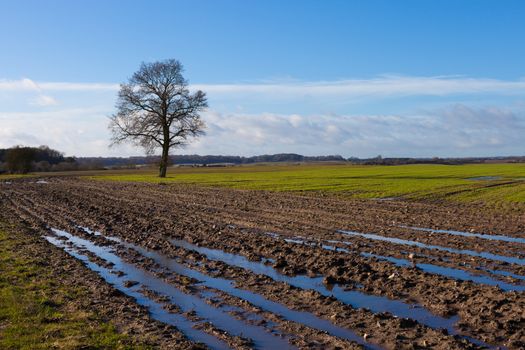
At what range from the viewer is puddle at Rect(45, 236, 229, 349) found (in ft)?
26.6

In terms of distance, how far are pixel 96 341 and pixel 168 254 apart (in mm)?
7159

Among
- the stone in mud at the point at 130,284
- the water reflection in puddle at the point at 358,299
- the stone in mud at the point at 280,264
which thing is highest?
the stone in mud at the point at 280,264

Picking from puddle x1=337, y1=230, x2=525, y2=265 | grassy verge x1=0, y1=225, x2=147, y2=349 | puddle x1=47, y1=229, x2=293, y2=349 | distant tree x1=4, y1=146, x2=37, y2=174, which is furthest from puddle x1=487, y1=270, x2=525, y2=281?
distant tree x1=4, y1=146, x2=37, y2=174

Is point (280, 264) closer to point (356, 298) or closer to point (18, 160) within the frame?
point (356, 298)

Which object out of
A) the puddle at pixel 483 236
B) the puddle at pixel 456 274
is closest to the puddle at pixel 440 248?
the puddle at pixel 456 274

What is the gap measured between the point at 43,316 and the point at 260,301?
3.90 metres

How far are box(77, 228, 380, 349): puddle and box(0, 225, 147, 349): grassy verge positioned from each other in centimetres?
271

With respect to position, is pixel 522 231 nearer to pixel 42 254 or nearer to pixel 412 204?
pixel 412 204

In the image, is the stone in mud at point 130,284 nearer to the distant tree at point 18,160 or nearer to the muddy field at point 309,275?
the muddy field at point 309,275

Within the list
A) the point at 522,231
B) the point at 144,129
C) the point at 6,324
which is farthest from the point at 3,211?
the point at 144,129

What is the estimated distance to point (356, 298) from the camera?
409 inches

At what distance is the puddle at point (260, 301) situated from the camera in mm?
8375

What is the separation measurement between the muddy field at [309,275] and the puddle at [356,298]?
1.4 inches

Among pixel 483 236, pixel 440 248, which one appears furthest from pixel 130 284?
pixel 483 236
